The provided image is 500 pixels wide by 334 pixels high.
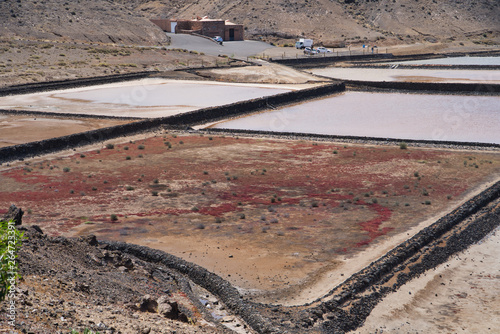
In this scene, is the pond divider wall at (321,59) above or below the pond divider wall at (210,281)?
above

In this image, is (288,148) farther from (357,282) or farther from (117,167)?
(357,282)

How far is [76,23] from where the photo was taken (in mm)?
84375

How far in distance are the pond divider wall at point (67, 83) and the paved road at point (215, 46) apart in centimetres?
2083

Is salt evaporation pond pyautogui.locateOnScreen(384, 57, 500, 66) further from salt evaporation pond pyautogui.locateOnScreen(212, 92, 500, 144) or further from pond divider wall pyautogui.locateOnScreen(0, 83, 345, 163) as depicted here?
salt evaporation pond pyautogui.locateOnScreen(212, 92, 500, 144)

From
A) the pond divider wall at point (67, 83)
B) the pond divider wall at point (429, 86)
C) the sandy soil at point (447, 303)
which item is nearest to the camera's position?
the sandy soil at point (447, 303)

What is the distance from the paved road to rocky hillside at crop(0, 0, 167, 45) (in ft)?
8.68

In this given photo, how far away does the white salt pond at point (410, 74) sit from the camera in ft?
216

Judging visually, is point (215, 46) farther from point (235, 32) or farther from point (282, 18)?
→ point (282, 18)

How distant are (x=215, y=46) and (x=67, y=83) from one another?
34434 millimetres

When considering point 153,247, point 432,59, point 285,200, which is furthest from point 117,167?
point 432,59

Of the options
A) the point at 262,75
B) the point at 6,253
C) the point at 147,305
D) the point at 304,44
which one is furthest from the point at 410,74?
the point at 6,253

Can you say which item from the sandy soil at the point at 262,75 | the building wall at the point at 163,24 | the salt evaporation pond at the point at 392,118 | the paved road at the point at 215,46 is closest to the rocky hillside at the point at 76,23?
the paved road at the point at 215,46

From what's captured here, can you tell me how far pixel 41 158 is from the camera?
31.8 m

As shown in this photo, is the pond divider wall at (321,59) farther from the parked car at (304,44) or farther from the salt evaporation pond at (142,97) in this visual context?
the salt evaporation pond at (142,97)
